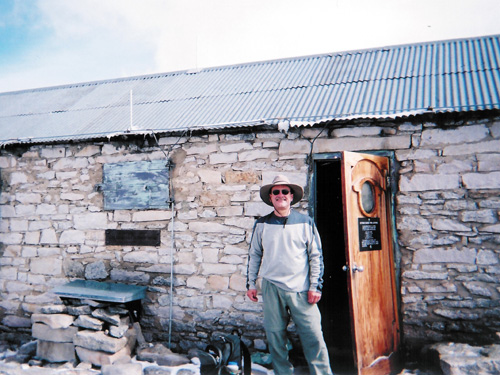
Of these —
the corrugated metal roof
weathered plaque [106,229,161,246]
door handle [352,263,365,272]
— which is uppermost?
the corrugated metal roof

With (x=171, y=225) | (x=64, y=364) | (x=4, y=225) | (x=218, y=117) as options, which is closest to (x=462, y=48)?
(x=218, y=117)

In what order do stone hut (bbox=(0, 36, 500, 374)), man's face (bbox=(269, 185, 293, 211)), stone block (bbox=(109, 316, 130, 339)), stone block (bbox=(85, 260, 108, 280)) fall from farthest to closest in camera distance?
1. stone block (bbox=(85, 260, 108, 280))
2. stone block (bbox=(109, 316, 130, 339))
3. stone hut (bbox=(0, 36, 500, 374))
4. man's face (bbox=(269, 185, 293, 211))

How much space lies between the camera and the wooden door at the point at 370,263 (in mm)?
3598

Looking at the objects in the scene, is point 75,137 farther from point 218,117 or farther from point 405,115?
point 405,115

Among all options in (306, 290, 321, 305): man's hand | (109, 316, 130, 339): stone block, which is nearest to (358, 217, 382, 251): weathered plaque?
(306, 290, 321, 305): man's hand

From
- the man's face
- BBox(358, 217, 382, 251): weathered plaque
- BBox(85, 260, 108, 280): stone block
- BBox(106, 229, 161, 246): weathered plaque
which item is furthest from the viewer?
BBox(85, 260, 108, 280): stone block

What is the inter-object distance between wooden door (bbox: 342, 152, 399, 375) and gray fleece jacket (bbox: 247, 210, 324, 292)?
A: 0.50 m

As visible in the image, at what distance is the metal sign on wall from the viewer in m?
4.86

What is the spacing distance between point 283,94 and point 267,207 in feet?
6.55

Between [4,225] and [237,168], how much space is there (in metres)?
3.74

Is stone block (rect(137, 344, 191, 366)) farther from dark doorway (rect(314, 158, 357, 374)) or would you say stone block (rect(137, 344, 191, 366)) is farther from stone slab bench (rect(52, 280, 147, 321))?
dark doorway (rect(314, 158, 357, 374))

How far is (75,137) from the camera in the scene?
5.08 meters

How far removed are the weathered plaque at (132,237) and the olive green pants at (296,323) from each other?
2.07 meters

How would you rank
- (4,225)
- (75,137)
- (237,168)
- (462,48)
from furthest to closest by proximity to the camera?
1. (462,48)
2. (4,225)
3. (75,137)
4. (237,168)
